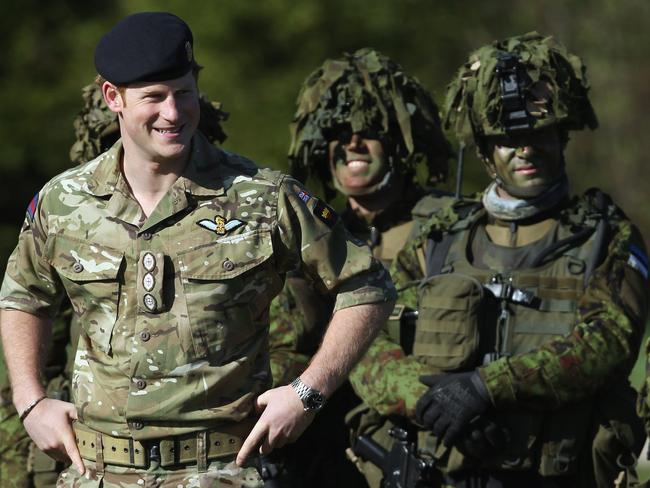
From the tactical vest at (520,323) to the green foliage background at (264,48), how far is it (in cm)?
1453

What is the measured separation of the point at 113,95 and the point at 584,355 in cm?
241

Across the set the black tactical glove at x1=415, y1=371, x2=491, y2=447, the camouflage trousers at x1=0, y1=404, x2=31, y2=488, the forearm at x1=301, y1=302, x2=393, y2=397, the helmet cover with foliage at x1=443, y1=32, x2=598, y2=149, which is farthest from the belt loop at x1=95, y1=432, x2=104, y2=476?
the camouflage trousers at x1=0, y1=404, x2=31, y2=488

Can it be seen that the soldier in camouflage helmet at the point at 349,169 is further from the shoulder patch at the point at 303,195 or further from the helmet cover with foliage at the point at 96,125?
the shoulder patch at the point at 303,195

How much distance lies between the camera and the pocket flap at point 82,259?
5391 mm

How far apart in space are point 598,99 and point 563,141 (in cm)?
2069

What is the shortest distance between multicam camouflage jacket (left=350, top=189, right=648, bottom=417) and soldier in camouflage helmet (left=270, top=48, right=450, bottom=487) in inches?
26.0

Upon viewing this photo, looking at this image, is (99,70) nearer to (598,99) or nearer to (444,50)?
(444,50)

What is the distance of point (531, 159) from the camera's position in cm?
743

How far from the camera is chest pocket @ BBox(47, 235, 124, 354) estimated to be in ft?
17.7

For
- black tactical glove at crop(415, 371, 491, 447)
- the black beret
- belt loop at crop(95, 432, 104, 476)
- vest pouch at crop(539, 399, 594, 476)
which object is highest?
the black beret

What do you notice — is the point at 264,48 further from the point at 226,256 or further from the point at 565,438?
the point at 226,256

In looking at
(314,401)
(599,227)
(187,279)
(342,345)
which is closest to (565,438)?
(599,227)

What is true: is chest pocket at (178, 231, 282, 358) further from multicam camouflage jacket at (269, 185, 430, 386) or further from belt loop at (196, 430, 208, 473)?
multicam camouflage jacket at (269, 185, 430, 386)

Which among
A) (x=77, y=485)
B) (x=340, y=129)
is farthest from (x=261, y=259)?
(x=340, y=129)
